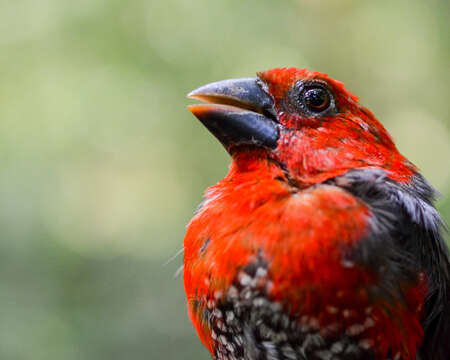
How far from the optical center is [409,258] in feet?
6.33

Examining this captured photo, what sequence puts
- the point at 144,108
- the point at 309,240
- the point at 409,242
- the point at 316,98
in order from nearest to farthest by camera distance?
the point at 309,240 < the point at 409,242 < the point at 316,98 < the point at 144,108

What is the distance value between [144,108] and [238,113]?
3.87 m

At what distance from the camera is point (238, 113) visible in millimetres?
2232

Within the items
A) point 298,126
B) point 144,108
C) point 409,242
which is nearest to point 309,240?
point 409,242

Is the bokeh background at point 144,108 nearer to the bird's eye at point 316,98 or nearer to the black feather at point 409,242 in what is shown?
the bird's eye at point 316,98

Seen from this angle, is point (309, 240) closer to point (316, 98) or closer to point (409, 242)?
point (409, 242)

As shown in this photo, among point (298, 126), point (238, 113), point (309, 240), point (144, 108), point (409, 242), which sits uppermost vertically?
point (144, 108)

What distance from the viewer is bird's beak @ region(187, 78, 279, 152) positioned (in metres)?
2.22

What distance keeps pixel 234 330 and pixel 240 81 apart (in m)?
1.02

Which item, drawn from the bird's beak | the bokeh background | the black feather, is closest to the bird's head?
the bird's beak

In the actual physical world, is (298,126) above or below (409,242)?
above

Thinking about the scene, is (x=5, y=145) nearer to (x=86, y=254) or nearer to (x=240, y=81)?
(x=86, y=254)

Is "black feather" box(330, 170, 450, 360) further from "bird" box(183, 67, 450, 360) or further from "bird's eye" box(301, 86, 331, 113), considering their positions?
"bird's eye" box(301, 86, 331, 113)

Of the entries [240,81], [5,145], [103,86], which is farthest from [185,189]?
[240,81]
